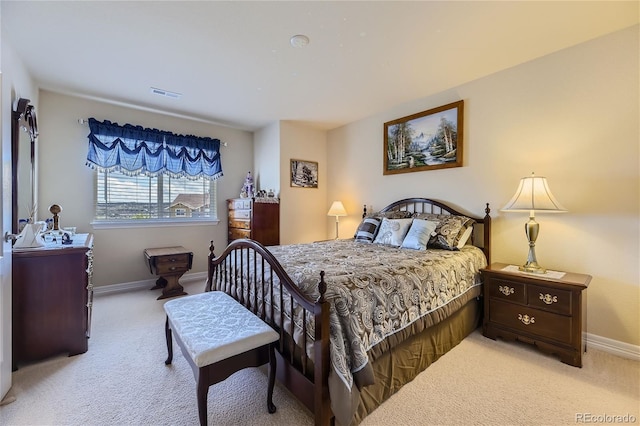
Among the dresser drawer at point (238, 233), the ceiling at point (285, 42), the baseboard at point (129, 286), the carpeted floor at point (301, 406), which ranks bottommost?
the carpeted floor at point (301, 406)

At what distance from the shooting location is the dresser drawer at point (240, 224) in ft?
14.1

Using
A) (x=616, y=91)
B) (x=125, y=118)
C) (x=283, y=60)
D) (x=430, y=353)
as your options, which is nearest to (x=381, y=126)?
(x=283, y=60)

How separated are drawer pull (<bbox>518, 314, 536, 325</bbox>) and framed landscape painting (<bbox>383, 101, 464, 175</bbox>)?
1699mm

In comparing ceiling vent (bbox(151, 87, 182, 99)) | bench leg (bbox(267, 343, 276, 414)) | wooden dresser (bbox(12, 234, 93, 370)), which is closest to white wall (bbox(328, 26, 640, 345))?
bench leg (bbox(267, 343, 276, 414))

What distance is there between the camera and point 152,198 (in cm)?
423

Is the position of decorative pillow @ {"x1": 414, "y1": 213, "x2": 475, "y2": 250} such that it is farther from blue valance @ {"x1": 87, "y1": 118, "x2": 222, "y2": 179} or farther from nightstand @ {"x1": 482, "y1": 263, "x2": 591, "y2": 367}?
blue valance @ {"x1": 87, "y1": 118, "x2": 222, "y2": 179}

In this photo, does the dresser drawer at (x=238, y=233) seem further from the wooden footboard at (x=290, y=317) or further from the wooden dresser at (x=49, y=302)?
the wooden dresser at (x=49, y=302)

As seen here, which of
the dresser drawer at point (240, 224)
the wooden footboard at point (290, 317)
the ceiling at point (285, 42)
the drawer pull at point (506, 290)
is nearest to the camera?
the wooden footboard at point (290, 317)

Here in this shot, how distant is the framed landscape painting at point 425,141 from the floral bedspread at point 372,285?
1217 millimetres

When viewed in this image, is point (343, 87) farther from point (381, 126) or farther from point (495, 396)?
point (495, 396)

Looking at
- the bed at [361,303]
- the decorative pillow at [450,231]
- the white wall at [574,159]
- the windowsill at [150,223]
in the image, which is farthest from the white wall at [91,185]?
the white wall at [574,159]

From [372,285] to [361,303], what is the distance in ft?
0.61

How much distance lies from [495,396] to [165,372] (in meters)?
2.31

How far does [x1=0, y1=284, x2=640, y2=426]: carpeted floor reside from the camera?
164cm
